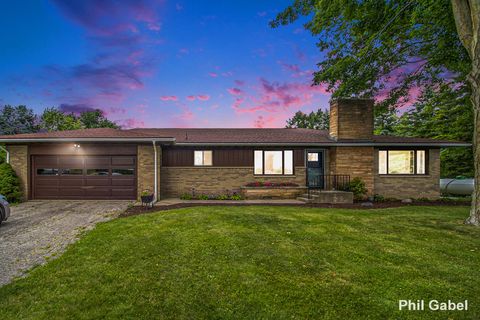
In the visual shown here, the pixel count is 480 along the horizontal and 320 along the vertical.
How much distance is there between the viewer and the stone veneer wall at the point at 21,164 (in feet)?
37.5

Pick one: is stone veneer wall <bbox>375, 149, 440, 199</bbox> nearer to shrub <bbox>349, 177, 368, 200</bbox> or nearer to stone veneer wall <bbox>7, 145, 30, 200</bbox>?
shrub <bbox>349, 177, 368, 200</bbox>

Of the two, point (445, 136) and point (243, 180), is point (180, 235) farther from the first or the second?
point (445, 136)

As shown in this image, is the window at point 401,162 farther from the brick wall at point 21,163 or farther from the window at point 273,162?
the brick wall at point 21,163

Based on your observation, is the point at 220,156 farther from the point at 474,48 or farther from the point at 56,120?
the point at 56,120

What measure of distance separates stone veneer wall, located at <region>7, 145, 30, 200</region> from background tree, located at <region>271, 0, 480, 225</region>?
1453 cm

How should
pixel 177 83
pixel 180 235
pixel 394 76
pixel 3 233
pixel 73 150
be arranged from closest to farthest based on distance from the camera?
pixel 180 235
pixel 3 233
pixel 73 150
pixel 394 76
pixel 177 83

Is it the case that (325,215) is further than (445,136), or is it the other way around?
(445,136)

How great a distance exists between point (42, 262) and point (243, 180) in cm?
957

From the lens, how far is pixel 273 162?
1327 centimetres

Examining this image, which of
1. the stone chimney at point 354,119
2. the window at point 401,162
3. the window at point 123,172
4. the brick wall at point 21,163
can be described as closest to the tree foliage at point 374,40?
the stone chimney at point 354,119

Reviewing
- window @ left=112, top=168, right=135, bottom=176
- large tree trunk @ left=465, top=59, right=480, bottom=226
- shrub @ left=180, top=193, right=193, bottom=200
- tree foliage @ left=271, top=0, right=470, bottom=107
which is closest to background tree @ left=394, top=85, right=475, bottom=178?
tree foliage @ left=271, top=0, right=470, bottom=107

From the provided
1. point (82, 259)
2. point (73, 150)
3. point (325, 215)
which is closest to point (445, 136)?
point (325, 215)

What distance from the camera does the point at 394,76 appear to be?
41.9ft

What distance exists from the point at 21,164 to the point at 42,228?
24.0 feet
